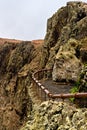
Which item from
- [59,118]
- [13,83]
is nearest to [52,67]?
[13,83]

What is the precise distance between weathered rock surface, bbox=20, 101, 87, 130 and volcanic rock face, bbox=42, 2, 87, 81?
1216 centimetres

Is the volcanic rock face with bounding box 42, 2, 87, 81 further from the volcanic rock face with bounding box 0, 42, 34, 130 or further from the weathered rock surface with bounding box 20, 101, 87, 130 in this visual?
the weathered rock surface with bounding box 20, 101, 87, 130

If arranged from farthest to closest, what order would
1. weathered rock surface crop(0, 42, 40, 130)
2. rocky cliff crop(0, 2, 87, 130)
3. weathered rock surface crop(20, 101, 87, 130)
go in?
weathered rock surface crop(0, 42, 40, 130) < rocky cliff crop(0, 2, 87, 130) < weathered rock surface crop(20, 101, 87, 130)

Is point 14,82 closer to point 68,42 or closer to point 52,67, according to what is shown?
point 52,67

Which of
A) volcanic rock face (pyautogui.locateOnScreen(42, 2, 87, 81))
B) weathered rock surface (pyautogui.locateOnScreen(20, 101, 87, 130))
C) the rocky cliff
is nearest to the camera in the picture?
weathered rock surface (pyautogui.locateOnScreen(20, 101, 87, 130))

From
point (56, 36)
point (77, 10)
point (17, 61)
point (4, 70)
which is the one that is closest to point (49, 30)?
point (56, 36)

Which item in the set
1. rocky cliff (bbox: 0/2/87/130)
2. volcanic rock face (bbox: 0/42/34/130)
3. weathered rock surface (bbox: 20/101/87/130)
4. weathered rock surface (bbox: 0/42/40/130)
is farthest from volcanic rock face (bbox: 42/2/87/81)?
weathered rock surface (bbox: 20/101/87/130)

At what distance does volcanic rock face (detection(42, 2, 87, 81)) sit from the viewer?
31.2 meters

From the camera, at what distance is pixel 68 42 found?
115 ft

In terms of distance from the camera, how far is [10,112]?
159 ft

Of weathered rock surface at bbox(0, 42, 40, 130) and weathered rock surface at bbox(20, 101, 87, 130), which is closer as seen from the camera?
weathered rock surface at bbox(20, 101, 87, 130)

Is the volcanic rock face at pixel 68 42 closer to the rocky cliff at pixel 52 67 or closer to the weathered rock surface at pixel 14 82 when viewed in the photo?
the rocky cliff at pixel 52 67

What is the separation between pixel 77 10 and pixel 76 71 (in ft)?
43.9

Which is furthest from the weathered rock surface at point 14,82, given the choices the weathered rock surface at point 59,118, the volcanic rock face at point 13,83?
the weathered rock surface at point 59,118
